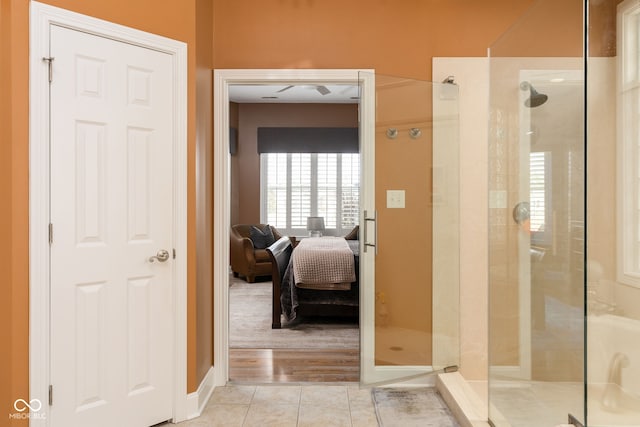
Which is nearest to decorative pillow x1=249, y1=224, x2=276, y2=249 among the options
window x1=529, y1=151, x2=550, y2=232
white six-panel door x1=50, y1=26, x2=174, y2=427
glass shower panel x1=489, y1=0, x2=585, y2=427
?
white six-panel door x1=50, y1=26, x2=174, y2=427

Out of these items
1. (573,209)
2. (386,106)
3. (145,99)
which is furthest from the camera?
(386,106)

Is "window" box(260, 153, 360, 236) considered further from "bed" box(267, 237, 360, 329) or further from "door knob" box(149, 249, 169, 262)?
"door knob" box(149, 249, 169, 262)

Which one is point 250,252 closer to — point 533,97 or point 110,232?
point 110,232

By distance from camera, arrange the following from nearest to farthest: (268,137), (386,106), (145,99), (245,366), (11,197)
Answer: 1. (11,197)
2. (145,99)
3. (386,106)
4. (245,366)
5. (268,137)

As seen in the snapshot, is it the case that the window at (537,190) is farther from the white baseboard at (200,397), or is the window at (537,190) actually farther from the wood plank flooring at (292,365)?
the white baseboard at (200,397)

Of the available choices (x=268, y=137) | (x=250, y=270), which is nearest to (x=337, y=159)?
(x=268, y=137)

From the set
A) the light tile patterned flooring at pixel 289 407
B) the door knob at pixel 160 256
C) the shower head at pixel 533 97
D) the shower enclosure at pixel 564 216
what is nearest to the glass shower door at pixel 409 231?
the light tile patterned flooring at pixel 289 407

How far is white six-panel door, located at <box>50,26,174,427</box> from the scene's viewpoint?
2129mm

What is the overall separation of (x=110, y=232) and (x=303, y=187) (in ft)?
19.6

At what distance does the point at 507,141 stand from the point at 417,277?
1.18 m

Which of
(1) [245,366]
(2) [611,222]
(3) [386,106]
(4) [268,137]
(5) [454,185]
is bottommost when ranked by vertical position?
(1) [245,366]

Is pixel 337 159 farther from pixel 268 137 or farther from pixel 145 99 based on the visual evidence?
pixel 145 99

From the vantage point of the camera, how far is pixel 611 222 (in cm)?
222

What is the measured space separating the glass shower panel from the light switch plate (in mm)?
733
